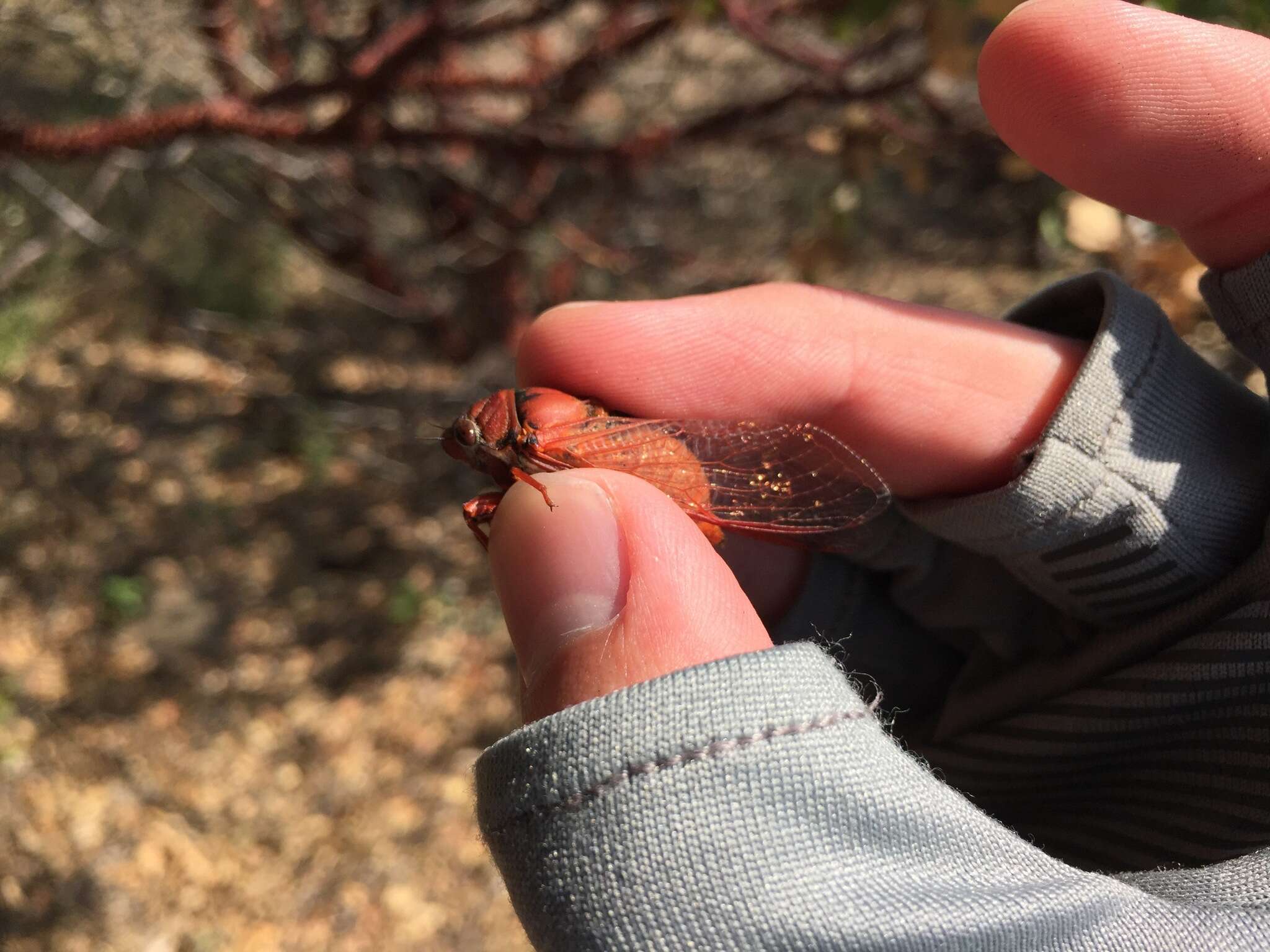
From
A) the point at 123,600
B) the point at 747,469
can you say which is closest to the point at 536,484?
the point at 747,469

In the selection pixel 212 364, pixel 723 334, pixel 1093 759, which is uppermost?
pixel 723 334

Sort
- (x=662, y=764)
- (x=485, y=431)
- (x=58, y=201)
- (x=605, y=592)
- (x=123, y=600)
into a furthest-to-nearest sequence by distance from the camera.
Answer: (x=123, y=600) < (x=58, y=201) < (x=485, y=431) < (x=605, y=592) < (x=662, y=764)

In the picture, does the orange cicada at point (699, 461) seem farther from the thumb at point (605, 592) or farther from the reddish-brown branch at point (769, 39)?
the reddish-brown branch at point (769, 39)

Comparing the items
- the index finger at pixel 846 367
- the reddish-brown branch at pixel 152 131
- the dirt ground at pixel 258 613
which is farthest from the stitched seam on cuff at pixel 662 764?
the reddish-brown branch at pixel 152 131

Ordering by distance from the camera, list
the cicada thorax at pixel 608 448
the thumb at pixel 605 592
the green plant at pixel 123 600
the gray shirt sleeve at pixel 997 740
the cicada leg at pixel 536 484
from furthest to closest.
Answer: the green plant at pixel 123 600
the cicada thorax at pixel 608 448
the cicada leg at pixel 536 484
the thumb at pixel 605 592
the gray shirt sleeve at pixel 997 740

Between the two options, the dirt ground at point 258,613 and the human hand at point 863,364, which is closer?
the human hand at point 863,364

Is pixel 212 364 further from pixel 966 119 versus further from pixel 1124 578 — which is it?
pixel 1124 578

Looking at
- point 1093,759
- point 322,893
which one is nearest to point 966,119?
point 1093,759

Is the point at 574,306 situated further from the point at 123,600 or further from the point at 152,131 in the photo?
the point at 123,600
